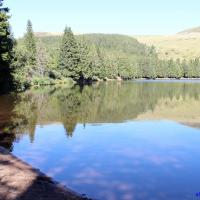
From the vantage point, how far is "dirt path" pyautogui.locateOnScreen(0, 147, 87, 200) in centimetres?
1380

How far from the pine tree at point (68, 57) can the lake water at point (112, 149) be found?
231 feet

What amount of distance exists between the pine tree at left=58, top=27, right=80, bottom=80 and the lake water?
231ft

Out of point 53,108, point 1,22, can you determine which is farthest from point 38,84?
point 53,108

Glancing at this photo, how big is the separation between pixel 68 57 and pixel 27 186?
330 feet

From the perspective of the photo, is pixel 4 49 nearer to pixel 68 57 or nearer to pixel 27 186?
pixel 27 186

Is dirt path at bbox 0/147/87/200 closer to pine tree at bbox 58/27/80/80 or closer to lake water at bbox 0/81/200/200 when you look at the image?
lake water at bbox 0/81/200/200

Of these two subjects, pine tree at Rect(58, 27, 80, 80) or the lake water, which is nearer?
the lake water

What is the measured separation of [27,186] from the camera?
14836mm

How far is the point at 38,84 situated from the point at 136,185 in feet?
269

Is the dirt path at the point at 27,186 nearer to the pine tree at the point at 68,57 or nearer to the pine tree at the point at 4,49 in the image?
the pine tree at the point at 4,49

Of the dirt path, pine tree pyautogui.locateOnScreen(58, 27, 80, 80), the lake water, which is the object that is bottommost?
pine tree pyautogui.locateOnScreen(58, 27, 80, 80)

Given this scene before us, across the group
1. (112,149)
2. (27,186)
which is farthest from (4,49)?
(27,186)

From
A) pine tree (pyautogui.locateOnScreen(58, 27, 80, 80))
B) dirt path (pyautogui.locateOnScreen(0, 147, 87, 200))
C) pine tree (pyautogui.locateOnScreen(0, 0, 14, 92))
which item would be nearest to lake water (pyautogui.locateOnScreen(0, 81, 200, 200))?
dirt path (pyautogui.locateOnScreen(0, 147, 87, 200))

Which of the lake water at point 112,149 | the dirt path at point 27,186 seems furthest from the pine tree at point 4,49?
the dirt path at point 27,186
